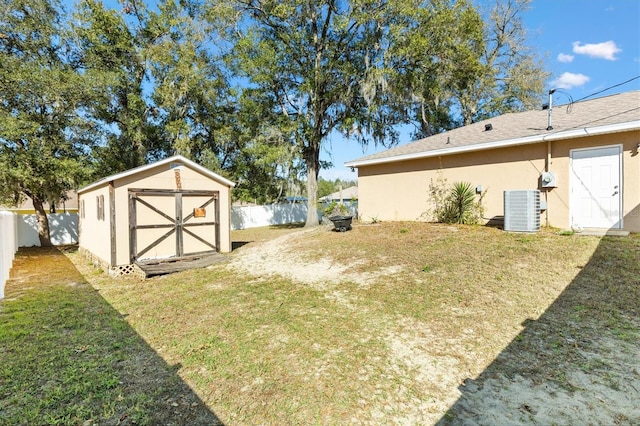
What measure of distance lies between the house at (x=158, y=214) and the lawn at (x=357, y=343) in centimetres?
150

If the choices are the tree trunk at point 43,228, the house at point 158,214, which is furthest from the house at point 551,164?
the tree trunk at point 43,228

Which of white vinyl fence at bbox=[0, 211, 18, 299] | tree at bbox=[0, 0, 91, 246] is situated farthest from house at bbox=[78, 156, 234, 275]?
tree at bbox=[0, 0, 91, 246]

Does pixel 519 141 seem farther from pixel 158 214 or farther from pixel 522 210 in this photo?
pixel 158 214

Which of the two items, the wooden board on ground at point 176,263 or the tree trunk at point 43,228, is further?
the tree trunk at point 43,228

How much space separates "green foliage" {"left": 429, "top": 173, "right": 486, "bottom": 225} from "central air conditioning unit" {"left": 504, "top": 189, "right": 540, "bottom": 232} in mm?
1267

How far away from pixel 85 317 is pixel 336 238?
6.36m

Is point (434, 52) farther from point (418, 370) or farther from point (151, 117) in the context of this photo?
point (418, 370)

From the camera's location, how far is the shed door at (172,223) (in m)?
7.99

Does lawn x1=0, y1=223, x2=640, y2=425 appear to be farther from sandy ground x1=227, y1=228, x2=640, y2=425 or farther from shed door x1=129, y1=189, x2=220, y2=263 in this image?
shed door x1=129, y1=189, x2=220, y2=263

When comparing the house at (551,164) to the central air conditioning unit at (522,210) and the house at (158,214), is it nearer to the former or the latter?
the central air conditioning unit at (522,210)

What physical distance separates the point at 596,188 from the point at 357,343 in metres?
7.43

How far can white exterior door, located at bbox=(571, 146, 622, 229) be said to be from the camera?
23.3 ft

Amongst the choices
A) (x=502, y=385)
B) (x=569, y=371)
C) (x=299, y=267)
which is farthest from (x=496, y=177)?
(x=502, y=385)

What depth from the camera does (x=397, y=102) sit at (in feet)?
52.4
